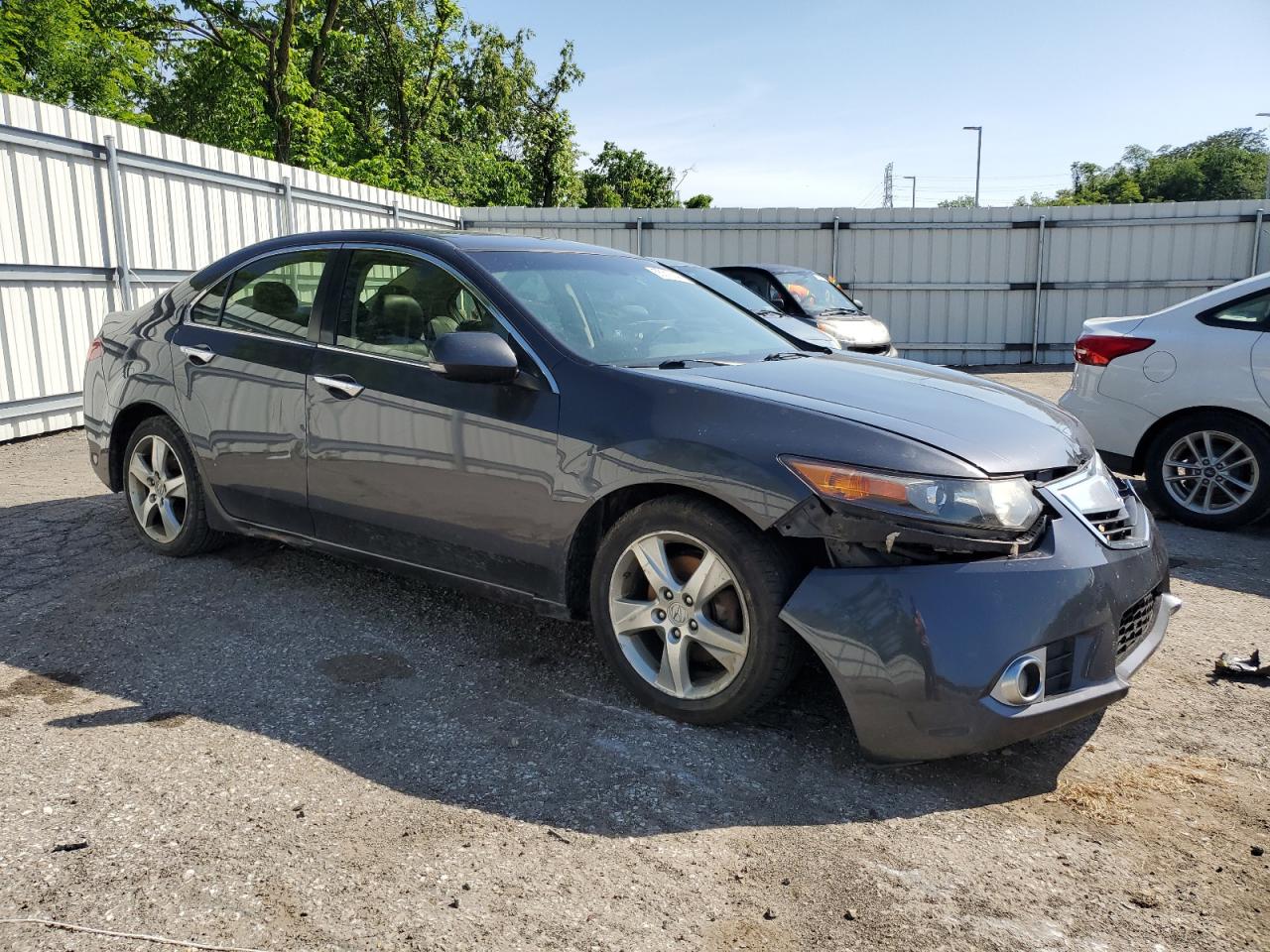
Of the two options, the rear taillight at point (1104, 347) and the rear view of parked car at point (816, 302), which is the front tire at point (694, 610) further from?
the rear view of parked car at point (816, 302)

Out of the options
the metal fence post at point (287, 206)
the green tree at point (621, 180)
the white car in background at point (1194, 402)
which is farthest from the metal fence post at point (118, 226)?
the green tree at point (621, 180)

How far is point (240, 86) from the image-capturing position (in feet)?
77.0

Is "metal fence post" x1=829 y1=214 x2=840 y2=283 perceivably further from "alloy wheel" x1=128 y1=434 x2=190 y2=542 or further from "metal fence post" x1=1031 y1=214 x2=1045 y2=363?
"alloy wheel" x1=128 y1=434 x2=190 y2=542

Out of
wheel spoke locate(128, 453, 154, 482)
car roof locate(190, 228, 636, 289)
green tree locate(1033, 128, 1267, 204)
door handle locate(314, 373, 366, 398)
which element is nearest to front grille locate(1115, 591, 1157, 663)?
car roof locate(190, 228, 636, 289)

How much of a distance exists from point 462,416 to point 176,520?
2.03 m

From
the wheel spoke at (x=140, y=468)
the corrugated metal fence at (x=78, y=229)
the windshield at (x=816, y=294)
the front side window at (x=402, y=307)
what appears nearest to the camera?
the front side window at (x=402, y=307)

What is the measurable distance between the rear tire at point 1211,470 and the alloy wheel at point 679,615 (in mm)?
4201

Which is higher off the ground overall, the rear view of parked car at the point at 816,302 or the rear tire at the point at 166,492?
the rear view of parked car at the point at 816,302

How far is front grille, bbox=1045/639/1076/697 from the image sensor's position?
267cm

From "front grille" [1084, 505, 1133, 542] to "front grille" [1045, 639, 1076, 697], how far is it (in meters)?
0.41

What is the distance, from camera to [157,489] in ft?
15.5

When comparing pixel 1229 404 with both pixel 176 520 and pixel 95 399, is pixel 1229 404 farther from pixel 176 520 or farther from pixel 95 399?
pixel 95 399

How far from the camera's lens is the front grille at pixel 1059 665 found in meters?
2.67

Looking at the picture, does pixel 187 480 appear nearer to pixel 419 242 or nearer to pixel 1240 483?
pixel 419 242
